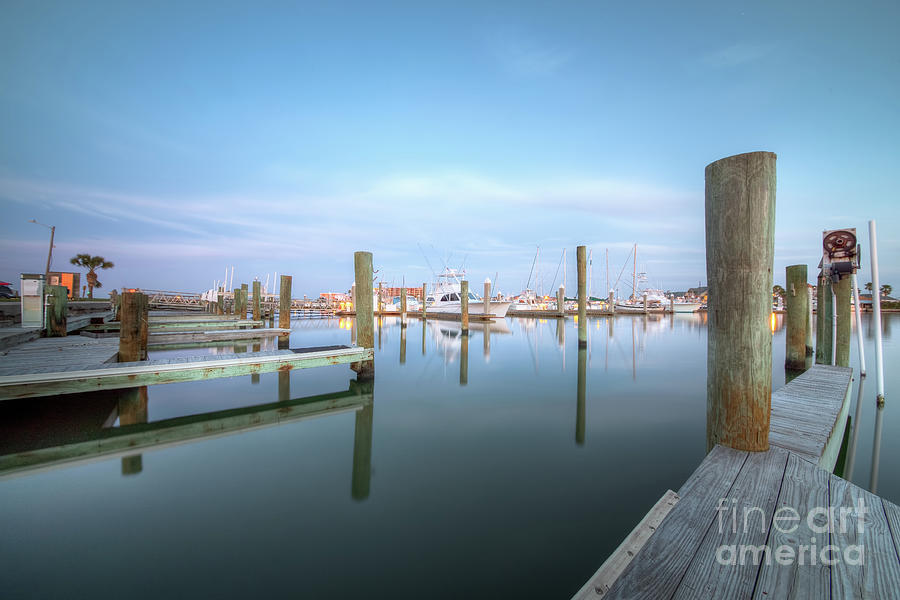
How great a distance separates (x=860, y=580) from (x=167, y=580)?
12.7ft

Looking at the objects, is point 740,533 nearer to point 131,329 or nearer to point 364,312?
point 364,312

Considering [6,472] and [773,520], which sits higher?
[773,520]

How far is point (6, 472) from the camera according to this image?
397 centimetres

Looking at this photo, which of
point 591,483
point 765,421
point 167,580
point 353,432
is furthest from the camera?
point 353,432

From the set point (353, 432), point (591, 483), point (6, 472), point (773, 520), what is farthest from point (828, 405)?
point (6, 472)

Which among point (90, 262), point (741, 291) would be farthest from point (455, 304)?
point (90, 262)

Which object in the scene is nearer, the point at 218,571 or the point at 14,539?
the point at 218,571

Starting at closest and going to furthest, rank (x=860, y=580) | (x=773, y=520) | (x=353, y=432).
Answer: (x=860, y=580) < (x=773, y=520) < (x=353, y=432)

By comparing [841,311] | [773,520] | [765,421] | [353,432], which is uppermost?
[841,311]

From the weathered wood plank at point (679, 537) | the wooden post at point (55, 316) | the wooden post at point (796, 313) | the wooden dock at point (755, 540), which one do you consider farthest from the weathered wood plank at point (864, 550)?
the wooden post at point (55, 316)

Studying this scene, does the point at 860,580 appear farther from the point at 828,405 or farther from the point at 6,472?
the point at 6,472

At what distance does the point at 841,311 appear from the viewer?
7.43 meters

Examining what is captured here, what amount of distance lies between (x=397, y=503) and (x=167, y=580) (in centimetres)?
177

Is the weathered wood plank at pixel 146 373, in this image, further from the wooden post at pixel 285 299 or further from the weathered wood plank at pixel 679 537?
the wooden post at pixel 285 299
